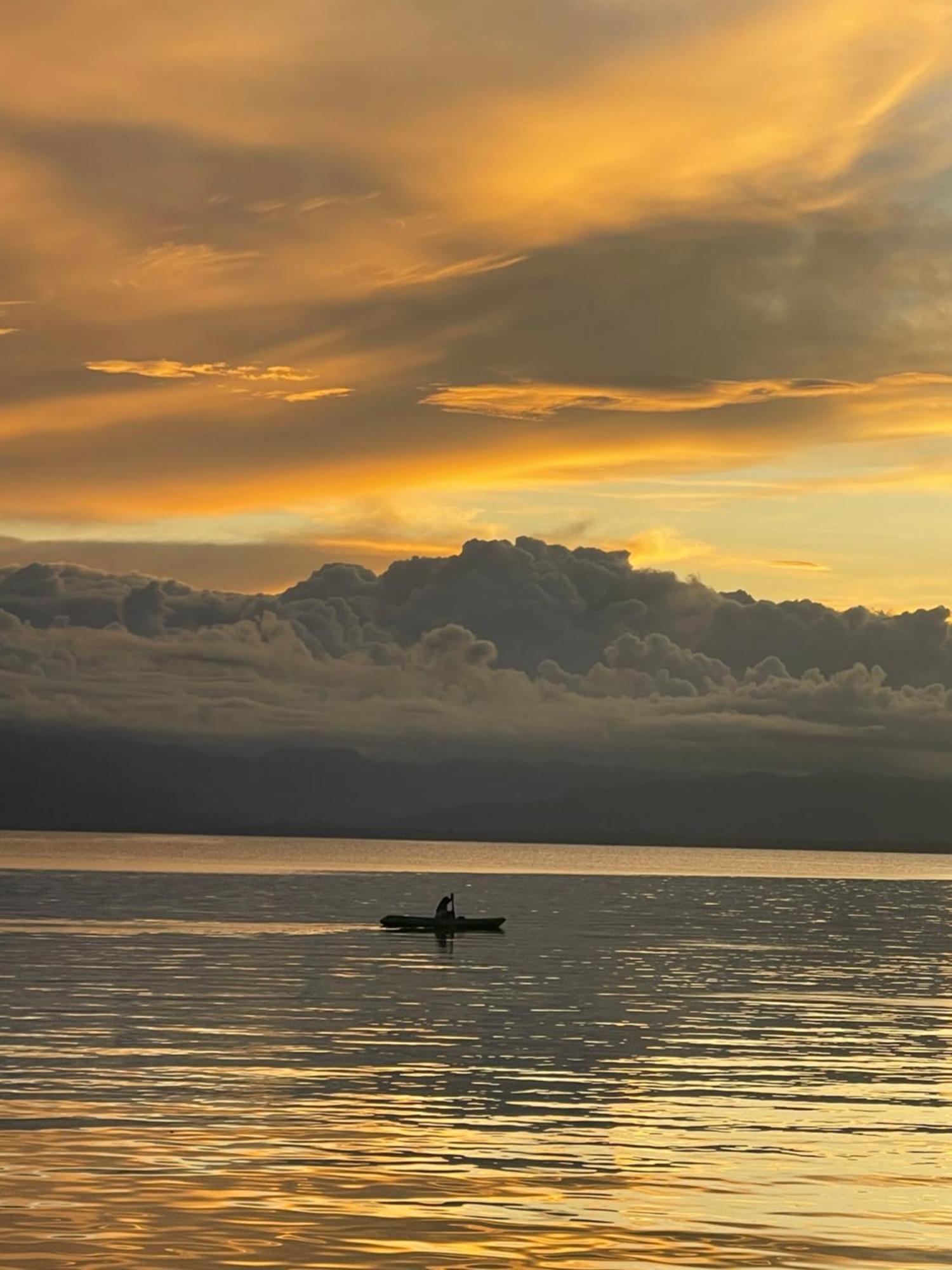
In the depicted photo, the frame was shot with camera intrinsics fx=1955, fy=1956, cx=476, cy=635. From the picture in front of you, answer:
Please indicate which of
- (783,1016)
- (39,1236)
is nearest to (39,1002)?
(783,1016)

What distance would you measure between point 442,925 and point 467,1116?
8667 centimetres

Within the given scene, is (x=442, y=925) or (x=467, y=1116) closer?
(x=467, y=1116)

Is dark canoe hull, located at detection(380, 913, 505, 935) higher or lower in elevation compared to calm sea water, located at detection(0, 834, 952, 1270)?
lower

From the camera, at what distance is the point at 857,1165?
4019 centimetres

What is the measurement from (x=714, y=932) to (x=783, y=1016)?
71082 millimetres

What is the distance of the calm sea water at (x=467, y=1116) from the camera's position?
32125 millimetres

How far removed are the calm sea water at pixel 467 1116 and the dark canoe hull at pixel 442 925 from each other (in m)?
33.1

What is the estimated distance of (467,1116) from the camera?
46.0 meters

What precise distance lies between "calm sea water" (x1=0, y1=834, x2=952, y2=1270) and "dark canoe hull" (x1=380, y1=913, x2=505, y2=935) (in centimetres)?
3309

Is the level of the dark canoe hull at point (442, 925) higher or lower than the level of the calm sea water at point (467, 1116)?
lower

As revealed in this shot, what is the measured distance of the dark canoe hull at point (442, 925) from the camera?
434 ft

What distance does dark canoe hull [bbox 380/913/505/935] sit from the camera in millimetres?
132250

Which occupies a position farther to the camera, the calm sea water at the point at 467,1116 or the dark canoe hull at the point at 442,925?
the dark canoe hull at the point at 442,925

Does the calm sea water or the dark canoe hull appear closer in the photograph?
the calm sea water
